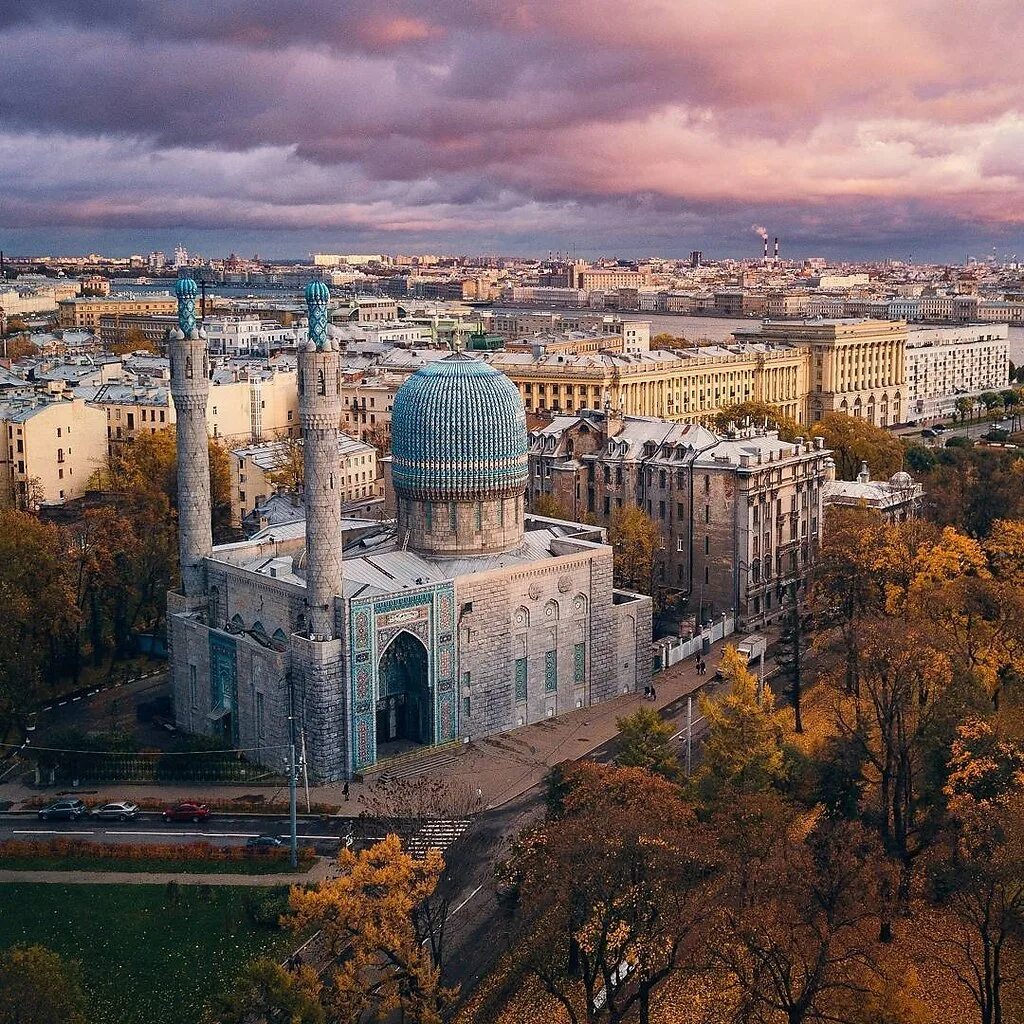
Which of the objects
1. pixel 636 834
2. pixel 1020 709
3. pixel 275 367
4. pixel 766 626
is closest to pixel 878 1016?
pixel 636 834

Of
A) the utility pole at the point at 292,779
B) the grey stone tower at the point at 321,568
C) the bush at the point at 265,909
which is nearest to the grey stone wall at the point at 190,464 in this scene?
the grey stone tower at the point at 321,568

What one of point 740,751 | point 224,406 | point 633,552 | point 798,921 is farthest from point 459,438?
point 224,406

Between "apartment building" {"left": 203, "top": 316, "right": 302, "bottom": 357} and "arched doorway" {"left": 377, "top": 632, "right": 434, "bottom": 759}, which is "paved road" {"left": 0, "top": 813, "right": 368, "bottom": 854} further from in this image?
"apartment building" {"left": 203, "top": 316, "right": 302, "bottom": 357}

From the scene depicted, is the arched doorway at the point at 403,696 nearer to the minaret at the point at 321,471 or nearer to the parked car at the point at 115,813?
the minaret at the point at 321,471

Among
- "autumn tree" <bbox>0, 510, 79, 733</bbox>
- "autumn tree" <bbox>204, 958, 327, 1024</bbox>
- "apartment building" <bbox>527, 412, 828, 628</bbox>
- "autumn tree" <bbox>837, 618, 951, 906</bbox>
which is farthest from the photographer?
"apartment building" <bbox>527, 412, 828, 628</bbox>

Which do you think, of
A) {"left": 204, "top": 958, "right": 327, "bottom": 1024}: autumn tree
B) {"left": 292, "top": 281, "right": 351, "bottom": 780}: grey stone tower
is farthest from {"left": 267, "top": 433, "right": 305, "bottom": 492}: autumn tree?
{"left": 204, "top": 958, "right": 327, "bottom": 1024}: autumn tree
